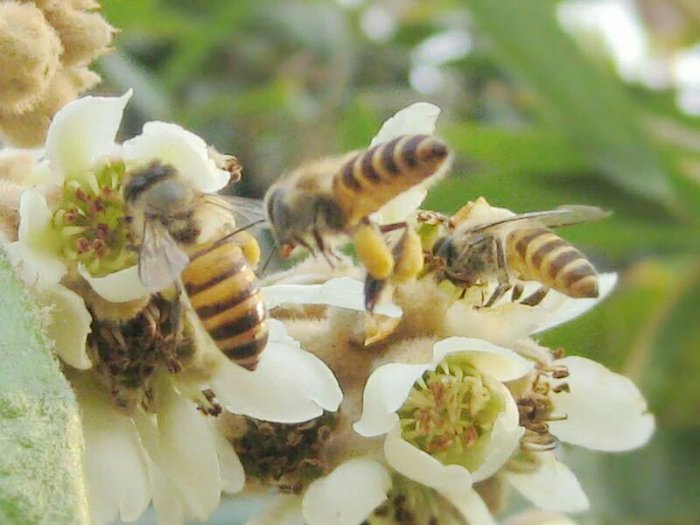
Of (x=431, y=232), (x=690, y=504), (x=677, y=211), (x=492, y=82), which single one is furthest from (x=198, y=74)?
(x=431, y=232)

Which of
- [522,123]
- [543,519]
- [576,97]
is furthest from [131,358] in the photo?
[522,123]

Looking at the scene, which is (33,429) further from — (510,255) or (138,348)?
(510,255)

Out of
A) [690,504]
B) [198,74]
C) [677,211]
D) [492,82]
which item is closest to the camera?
[690,504]

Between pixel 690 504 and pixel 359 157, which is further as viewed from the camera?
pixel 690 504

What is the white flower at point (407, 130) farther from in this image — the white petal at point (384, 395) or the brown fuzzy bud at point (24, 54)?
the brown fuzzy bud at point (24, 54)

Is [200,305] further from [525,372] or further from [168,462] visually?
[525,372]

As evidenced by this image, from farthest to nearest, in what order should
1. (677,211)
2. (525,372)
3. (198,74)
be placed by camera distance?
(198,74) → (677,211) → (525,372)
